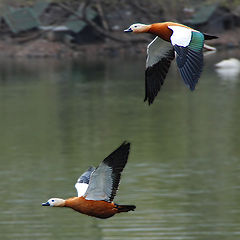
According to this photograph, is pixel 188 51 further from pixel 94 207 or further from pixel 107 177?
pixel 94 207

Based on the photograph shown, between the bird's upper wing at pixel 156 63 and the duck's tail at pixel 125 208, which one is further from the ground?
the bird's upper wing at pixel 156 63

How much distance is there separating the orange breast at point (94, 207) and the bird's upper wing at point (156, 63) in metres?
1.46

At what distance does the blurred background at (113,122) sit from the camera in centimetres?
1770

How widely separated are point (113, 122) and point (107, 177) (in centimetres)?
1961

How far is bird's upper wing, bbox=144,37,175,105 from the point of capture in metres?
11.2

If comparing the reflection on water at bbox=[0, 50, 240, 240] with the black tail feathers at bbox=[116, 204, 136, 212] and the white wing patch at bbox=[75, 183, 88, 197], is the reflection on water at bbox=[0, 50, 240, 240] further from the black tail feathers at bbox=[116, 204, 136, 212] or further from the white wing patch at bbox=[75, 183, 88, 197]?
the black tail feathers at bbox=[116, 204, 136, 212]

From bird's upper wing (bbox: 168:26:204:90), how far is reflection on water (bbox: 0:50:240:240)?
22.2 feet

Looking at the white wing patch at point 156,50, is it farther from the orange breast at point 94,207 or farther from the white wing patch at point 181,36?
the orange breast at point 94,207

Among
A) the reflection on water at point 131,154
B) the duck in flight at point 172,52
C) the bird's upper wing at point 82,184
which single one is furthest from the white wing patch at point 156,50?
the reflection on water at point 131,154

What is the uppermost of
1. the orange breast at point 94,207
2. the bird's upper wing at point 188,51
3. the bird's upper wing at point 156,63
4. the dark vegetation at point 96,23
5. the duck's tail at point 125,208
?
the bird's upper wing at point 188,51

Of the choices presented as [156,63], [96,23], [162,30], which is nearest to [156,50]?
[156,63]

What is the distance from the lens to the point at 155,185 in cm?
2017

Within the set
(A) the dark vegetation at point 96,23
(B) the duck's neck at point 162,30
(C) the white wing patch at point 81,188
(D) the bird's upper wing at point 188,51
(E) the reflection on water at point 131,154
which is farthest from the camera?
(A) the dark vegetation at point 96,23

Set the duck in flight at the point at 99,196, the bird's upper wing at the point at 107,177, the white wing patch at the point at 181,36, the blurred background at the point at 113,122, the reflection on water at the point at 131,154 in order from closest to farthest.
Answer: the white wing patch at the point at 181,36 < the bird's upper wing at the point at 107,177 < the duck in flight at the point at 99,196 < the reflection on water at the point at 131,154 < the blurred background at the point at 113,122
